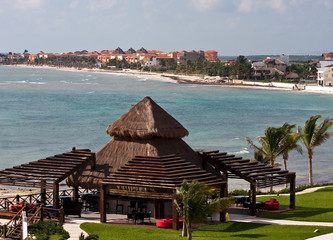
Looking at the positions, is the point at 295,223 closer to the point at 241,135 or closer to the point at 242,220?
the point at 242,220

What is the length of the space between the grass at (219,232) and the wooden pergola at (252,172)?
7.49 ft

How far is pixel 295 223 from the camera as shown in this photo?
24.1 meters

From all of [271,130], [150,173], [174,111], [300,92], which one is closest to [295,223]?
[150,173]

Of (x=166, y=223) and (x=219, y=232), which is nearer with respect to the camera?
(x=219, y=232)

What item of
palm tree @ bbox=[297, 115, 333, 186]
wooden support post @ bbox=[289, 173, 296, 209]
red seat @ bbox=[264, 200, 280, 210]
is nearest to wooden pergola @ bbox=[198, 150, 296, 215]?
wooden support post @ bbox=[289, 173, 296, 209]

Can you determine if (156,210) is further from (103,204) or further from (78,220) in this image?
(78,220)

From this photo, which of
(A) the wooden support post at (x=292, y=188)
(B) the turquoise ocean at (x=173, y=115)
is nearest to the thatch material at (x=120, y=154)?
(A) the wooden support post at (x=292, y=188)

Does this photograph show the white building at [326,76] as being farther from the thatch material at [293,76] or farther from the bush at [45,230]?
the bush at [45,230]

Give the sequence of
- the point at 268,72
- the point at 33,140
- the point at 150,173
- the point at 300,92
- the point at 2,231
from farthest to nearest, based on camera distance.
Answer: the point at 268,72
the point at 300,92
the point at 33,140
the point at 150,173
the point at 2,231

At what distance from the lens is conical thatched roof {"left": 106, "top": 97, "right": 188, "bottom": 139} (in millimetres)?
26219

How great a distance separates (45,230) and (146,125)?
7.28m

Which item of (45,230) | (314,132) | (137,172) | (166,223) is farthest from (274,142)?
(45,230)

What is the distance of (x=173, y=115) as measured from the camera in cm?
9400

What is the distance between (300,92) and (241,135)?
256 ft
